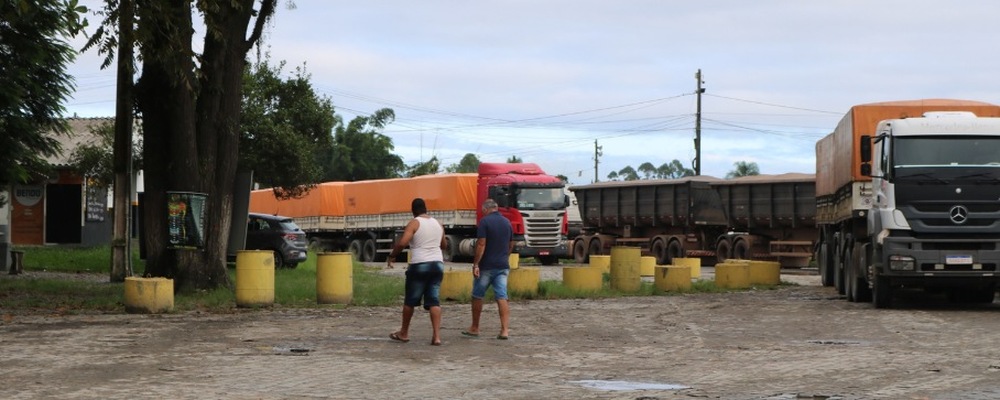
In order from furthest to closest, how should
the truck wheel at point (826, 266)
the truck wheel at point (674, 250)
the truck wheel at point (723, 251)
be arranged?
the truck wheel at point (674, 250) < the truck wheel at point (723, 251) < the truck wheel at point (826, 266)

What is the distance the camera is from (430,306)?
53.7 ft

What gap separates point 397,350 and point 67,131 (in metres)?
21.5

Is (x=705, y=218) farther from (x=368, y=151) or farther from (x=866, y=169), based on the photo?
(x=368, y=151)

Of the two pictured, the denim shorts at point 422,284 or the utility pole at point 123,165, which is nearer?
the denim shorts at point 422,284

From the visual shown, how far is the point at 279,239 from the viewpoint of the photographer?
37.4 m

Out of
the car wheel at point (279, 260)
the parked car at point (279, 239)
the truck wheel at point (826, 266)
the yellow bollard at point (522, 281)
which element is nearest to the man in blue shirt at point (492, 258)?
the yellow bollard at point (522, 281)

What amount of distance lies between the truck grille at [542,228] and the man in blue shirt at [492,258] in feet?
96.9

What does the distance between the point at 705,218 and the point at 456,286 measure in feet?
76.8

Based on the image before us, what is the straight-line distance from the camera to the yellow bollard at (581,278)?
2731 cm

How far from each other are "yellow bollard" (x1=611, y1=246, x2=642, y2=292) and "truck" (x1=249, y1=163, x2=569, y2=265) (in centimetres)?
1784

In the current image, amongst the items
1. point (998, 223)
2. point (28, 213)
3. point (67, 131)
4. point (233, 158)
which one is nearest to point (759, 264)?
point (998, 223)

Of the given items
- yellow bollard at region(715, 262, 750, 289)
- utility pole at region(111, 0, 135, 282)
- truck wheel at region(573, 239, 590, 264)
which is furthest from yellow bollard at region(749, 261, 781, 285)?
truck wheel at region(573, 239, 590, 264)

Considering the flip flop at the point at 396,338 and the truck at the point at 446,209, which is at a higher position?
the truck at the point at 446,209

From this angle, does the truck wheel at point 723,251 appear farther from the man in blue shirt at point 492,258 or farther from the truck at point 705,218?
the man in blue shirt at point 492,258
